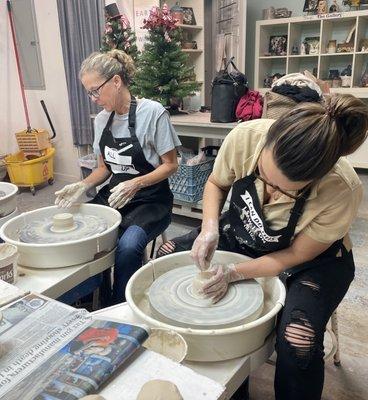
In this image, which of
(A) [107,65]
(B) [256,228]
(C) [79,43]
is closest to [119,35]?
(C) [79,43]

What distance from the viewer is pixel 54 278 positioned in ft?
3.70

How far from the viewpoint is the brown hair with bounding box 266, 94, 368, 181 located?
35.9 inches

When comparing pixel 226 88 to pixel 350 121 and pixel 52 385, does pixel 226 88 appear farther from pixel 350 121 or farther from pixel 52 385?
pixel 52 385

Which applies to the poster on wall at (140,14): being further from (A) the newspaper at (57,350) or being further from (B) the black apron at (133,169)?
(A) the newspaper at (57,350)

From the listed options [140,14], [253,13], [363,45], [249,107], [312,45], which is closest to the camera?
[249,107]

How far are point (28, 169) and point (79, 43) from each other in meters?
1.29

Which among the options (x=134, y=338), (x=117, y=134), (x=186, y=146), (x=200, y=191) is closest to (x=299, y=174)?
(x=134, y=338)

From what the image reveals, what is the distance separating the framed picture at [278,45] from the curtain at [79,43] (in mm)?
2381

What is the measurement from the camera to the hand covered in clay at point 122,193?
158cm

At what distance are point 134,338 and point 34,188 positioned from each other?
11.6ft

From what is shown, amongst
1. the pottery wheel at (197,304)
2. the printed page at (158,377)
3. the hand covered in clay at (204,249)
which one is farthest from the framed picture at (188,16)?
the printed page at (158,377)

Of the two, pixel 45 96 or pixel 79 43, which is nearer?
pixel 79 43

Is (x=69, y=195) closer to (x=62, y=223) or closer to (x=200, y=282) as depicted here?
(x=62, y=223)

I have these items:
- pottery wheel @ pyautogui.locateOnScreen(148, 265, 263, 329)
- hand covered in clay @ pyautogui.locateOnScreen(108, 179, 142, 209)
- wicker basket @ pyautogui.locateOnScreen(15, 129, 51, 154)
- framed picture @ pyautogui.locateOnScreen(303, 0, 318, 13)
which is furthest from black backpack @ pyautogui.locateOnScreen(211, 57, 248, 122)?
framed picture @ pyautogui.locateOnScreen(303, 0, 318, 13)
